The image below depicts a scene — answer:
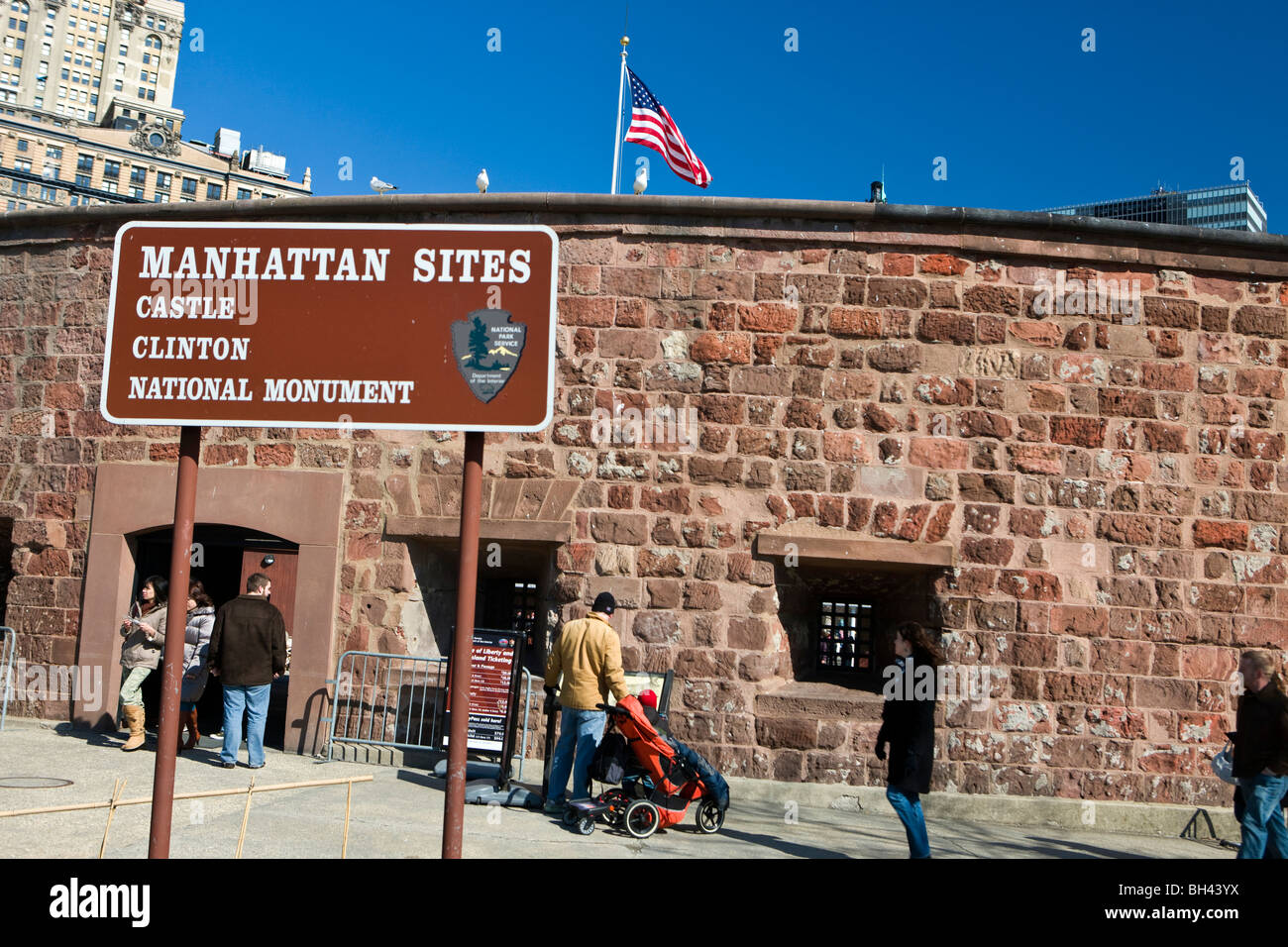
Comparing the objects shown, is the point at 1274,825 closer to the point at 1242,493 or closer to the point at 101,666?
the point at 1242,493

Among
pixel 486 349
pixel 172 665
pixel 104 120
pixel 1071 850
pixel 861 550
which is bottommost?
pixel 1071 850

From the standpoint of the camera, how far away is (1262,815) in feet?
22.2

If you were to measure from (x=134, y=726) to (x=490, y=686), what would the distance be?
9.65 feet

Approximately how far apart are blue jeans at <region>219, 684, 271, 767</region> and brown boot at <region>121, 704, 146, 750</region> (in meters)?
0.73

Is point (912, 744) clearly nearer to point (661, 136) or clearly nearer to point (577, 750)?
point (577, 750)

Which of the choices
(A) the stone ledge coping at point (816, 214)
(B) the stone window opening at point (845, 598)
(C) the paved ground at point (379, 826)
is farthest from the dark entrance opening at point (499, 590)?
(A) the stone ledge coping at point (816, 214)

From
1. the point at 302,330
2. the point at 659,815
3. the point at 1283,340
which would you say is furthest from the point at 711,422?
the point at 302,330

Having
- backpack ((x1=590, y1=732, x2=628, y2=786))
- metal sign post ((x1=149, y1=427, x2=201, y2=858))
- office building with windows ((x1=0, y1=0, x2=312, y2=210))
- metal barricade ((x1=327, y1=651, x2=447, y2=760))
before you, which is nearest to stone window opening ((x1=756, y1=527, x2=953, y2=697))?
backpack ((x1=590, y1=732, x2=628, y2=786))

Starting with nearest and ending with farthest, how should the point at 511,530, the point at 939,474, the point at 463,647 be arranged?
the point at 463,647 < the point at 939,474 < the point at 511,530

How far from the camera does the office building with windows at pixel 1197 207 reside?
125250mm

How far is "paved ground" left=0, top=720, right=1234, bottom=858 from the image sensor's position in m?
6.23

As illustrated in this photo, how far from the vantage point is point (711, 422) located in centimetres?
941

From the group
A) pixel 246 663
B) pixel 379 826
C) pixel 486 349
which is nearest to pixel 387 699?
pixel 246 663
